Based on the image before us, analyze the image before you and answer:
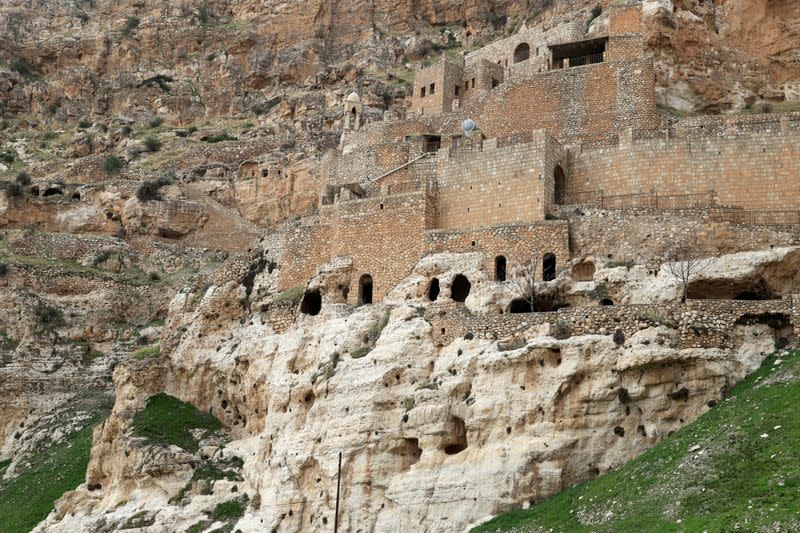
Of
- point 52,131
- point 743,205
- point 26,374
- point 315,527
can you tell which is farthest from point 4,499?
point 52,131

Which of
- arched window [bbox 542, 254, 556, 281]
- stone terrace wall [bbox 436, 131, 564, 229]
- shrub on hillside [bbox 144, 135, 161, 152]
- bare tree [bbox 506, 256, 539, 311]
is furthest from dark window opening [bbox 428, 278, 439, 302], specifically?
shrub on hillside [bbox 144, 135, 161, 152]

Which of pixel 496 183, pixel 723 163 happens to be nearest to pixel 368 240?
pixel 496 183

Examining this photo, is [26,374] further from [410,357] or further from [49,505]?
[410,357]

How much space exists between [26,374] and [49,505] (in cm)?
1049

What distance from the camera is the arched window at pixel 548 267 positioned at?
130 ft

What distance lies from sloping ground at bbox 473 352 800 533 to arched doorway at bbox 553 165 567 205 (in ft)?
47.0

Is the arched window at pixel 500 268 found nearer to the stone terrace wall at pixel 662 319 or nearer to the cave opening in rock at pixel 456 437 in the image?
the stone terrace wall at pixel 662 319

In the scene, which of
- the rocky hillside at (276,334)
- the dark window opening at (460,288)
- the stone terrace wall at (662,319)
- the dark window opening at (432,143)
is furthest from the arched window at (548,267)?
the dark window opening at (432,143)

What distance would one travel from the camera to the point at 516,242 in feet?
133

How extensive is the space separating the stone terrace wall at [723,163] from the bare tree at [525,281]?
640cm

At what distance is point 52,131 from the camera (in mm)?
93875

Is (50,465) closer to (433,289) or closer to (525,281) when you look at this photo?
(433,289)

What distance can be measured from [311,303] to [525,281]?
34.6 feet

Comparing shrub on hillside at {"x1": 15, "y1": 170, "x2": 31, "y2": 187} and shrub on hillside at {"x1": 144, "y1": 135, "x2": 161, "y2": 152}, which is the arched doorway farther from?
shrub on hillside at {"x1": 144, "y1": 135, "x2": 161, "y2": 152}
